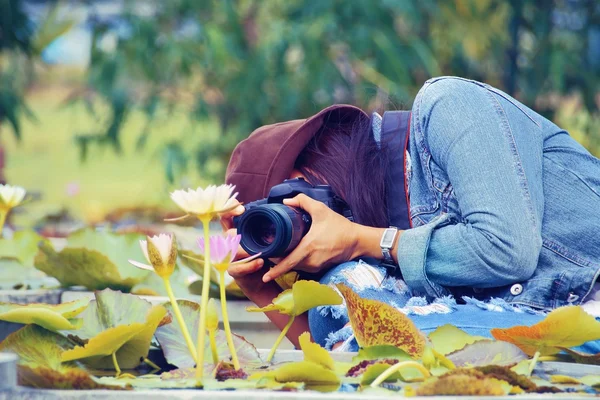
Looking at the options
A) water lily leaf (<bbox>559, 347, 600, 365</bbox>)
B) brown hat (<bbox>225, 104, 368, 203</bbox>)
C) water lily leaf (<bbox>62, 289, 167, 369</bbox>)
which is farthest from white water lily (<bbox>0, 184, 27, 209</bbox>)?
water lily leaf (<bbox>559, 347, 600, 365</bbox>)

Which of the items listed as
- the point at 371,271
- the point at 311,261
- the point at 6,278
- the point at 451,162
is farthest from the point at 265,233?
the point at 6,278

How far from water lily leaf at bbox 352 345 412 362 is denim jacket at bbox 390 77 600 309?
1.26 feet

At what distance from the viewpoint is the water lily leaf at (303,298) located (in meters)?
0.90

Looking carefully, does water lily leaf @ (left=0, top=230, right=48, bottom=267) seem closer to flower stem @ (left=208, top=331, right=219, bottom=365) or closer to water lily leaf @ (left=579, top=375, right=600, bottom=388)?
flower stem @ (left=208, top=331, right=219, bottom=365)

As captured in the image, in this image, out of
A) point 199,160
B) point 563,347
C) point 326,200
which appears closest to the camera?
point 563,347

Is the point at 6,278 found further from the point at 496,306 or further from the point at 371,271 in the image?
the point at 496,306

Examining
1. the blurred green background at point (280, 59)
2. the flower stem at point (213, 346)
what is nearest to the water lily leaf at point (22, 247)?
the flower stem at point (213, 346)

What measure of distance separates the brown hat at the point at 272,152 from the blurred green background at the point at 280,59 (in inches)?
96.7

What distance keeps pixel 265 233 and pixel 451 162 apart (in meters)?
0.31

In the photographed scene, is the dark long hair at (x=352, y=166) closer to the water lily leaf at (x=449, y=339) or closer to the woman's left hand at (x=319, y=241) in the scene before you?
the woman's left hand at (x=319, y=241)

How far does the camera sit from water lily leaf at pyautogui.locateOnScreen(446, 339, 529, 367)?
900 millimetres

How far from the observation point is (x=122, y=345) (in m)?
0.94

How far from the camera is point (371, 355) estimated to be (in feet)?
2.91

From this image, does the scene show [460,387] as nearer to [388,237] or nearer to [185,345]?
[185,345]
